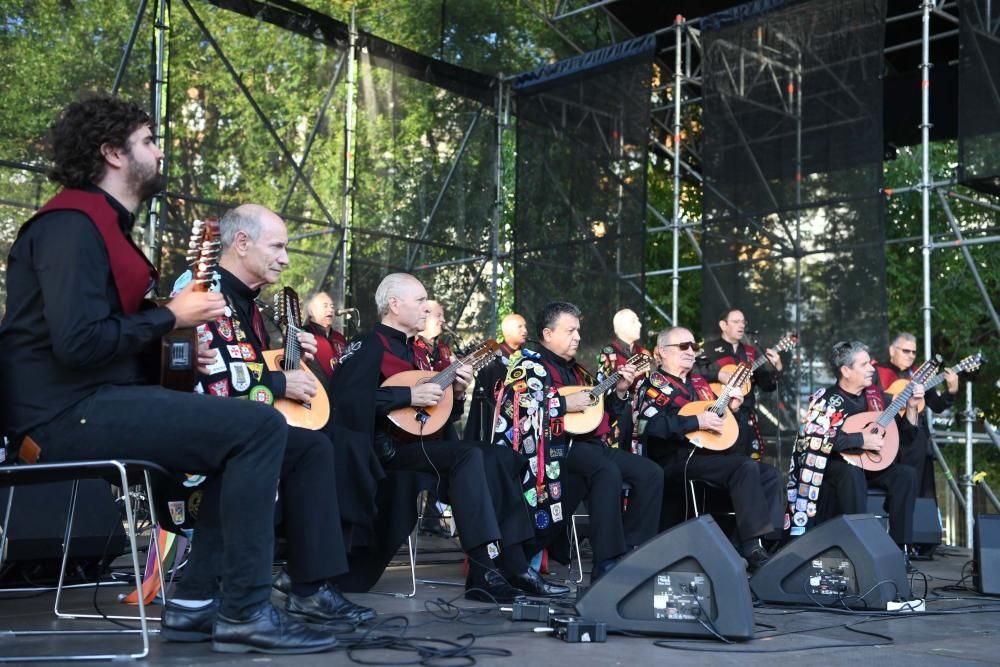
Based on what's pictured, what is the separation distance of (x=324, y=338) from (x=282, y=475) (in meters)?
3.32

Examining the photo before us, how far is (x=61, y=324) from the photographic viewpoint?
270 cm

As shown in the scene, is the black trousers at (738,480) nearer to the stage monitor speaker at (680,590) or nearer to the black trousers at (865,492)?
the black trousers at (865,492)

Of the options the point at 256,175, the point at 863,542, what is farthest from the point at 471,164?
the point at 863,542

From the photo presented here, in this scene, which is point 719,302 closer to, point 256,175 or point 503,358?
point 503,358

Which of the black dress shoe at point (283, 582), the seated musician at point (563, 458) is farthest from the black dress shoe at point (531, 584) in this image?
the black dress shoe at point (283, 582)

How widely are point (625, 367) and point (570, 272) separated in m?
4.34

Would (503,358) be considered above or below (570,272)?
below

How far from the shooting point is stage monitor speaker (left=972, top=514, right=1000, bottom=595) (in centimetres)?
501

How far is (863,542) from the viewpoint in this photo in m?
4.38

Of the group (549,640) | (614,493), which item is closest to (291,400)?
(549,640)

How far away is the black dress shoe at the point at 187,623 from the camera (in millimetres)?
3217

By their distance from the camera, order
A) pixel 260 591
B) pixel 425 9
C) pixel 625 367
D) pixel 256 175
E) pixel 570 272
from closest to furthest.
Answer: pixel 260 591
pixel 625 367
pixel 256 175
pixel 570 272
pixel 425 9

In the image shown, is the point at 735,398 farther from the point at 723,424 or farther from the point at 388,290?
the point at 388,290

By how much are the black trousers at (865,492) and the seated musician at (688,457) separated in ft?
1.43
